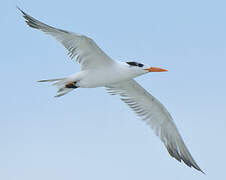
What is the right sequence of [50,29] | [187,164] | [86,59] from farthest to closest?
[187,164] → [86,59] → [50,29]

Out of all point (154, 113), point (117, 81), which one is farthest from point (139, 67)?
point (154, 113)

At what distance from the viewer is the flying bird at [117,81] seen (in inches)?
388

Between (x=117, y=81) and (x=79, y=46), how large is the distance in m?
1.17

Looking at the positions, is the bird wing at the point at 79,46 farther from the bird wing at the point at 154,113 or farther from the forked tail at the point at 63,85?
the bird wing at the point at 154,113

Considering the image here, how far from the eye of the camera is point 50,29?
958cm

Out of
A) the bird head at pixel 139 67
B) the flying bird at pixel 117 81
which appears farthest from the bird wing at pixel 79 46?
the bird head at pixel 139 67

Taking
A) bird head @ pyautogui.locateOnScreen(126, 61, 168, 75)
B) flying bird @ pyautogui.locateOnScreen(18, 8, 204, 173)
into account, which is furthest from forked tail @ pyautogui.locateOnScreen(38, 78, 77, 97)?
bird head @ pyautogui.locateOnScreen(126, 61, 168, 75)

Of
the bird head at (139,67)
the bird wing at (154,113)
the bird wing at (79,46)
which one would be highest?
the bird wing at (79,46)

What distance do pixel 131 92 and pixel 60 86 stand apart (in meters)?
2.11

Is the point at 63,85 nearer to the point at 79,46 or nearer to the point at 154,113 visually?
the point at 79,46

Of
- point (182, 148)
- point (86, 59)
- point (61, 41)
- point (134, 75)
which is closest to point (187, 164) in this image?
point (182, 148)

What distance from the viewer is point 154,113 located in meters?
12.1

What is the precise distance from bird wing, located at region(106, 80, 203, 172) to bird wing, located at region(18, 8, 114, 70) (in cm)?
156

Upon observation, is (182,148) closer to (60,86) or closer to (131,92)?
(131,92)
